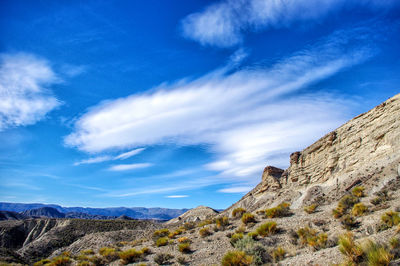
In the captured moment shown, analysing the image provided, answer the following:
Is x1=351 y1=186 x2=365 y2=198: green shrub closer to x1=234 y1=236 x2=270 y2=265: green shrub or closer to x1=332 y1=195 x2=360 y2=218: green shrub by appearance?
A: x1=332 y1=195 x2=360 y2=218: green shrub

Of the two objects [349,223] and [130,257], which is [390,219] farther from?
[130,257]

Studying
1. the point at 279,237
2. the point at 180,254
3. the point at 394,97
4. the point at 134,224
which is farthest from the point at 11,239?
the point at 394,97

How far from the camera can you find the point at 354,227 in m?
11.1

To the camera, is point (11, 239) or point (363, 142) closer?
point (363, 142)

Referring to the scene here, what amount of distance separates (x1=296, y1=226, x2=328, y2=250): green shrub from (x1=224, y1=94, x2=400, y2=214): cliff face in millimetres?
9539

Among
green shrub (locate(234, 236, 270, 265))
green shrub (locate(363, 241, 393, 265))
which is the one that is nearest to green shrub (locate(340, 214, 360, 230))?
green shrub (locate(234, 236, 270, 265))

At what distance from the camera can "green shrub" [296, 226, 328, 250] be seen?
948 cm

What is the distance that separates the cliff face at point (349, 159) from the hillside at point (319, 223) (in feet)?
0.38

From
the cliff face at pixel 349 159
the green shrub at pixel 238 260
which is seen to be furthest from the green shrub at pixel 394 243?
the cliff face at pixel 349 159

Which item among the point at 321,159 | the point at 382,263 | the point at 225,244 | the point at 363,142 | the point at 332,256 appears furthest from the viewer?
the point at 321,159

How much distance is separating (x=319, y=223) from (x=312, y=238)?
3406 millimetres

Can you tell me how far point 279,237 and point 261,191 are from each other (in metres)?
37.4

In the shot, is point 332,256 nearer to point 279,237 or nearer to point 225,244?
point 279,237

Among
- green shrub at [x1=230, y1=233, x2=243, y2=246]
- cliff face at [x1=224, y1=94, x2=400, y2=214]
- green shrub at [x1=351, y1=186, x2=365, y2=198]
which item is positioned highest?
cliff face at [x1=224, y1=94, x2=400, y2=214]
